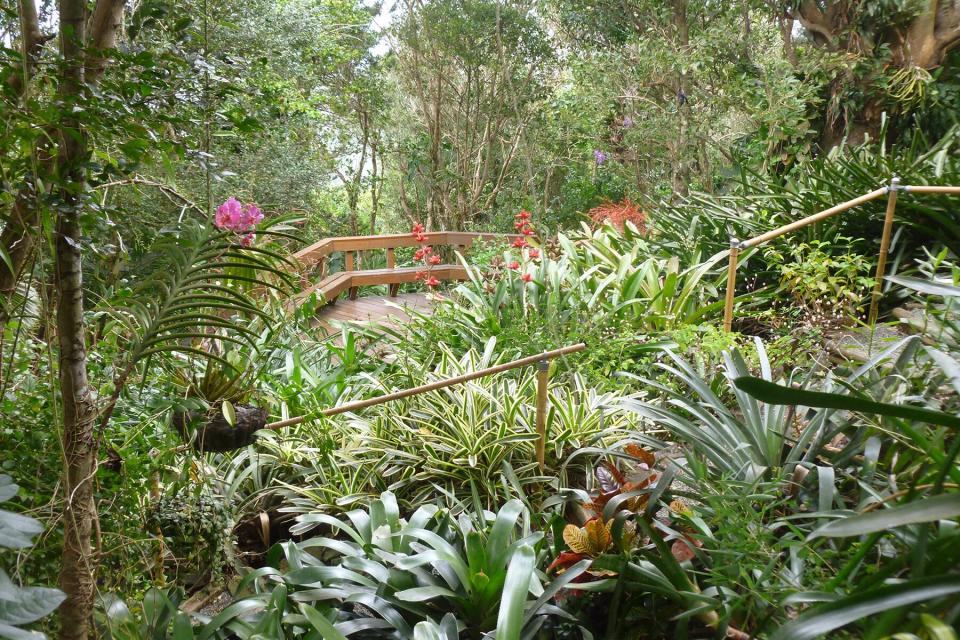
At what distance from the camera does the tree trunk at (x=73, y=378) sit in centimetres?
124

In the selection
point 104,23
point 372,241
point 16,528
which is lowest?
point 16,528

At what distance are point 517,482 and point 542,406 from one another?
12.6 inches

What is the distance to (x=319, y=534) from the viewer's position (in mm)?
2475

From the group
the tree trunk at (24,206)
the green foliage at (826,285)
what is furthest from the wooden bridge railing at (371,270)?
the tree trunk at (24,206)

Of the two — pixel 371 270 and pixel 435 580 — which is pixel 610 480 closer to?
pixel 435 580

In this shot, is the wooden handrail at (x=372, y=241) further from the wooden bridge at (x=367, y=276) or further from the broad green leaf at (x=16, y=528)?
the broad green leaf at (x=16, y=528)

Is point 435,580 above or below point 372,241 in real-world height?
below

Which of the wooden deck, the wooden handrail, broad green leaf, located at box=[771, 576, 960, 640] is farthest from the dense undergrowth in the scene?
the wooden deck

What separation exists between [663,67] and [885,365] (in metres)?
4.98

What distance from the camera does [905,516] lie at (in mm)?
867

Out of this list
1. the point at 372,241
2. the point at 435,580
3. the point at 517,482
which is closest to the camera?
the point at 435,580

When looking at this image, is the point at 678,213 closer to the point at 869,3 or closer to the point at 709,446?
the point at 869,3

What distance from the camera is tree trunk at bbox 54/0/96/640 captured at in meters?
1.24

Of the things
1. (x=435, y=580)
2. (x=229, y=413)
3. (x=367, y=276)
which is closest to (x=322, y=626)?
(x=435, y=580)
